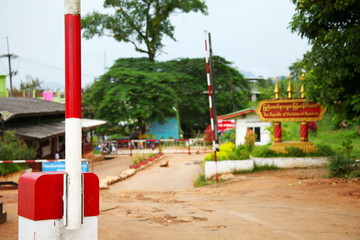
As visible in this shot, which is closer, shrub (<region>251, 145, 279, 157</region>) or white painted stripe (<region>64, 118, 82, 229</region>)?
white painted stripe (<region>64, 118, 82, 229</region>)

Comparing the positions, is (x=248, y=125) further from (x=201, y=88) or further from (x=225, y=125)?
(x=201, y=88)

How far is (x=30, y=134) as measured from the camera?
1847cm

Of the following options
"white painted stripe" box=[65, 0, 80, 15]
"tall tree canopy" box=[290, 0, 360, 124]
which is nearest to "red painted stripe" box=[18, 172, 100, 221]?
"white painted stripe" box=[65, 0, 80, 15]

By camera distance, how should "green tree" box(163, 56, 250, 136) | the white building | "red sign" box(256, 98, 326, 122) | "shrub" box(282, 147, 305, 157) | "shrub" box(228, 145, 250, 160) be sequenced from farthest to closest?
1. "green tree" box(163, 56, 250, 136)
2. the white building
3. "shrub" box(228, 145, 250, 160)
4. "shrub" box(282, 147, 305, 157)
5. "red sign" box(256, 98, 326, 122)

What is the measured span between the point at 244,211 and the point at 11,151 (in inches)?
429

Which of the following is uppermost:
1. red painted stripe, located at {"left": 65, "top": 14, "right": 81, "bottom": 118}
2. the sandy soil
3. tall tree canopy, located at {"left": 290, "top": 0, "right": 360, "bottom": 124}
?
tall tree canopy, located at {"left": 290, "top": 0, "right": 360, "bottom": 124}

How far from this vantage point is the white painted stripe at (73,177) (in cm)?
315

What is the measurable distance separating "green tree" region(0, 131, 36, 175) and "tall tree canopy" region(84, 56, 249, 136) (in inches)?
624

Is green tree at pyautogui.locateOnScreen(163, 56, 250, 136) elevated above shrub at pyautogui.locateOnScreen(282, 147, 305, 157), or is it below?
above

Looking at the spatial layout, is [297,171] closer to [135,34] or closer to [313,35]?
[313,35]

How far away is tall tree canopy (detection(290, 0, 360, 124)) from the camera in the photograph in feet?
29.4

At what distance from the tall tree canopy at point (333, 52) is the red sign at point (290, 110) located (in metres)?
3.34

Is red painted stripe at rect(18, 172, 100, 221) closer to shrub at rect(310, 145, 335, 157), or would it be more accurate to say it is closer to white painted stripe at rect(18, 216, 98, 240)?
white painted stripe at rect(18, 216, 98, 240)

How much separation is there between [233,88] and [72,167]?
37.1 m
